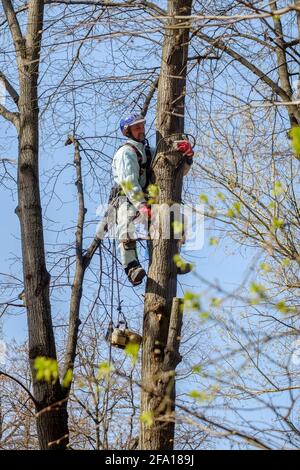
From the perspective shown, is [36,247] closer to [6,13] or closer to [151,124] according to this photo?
[151,124]

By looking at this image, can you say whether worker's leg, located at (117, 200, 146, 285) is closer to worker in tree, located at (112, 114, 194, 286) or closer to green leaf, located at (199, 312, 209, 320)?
worker in tree, located at (112, 114, 194, 286)

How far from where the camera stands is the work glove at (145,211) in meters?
7.20

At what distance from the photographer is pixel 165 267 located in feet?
22.4

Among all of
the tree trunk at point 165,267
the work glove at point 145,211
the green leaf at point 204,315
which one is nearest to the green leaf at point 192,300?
the green leaf at point 204,315

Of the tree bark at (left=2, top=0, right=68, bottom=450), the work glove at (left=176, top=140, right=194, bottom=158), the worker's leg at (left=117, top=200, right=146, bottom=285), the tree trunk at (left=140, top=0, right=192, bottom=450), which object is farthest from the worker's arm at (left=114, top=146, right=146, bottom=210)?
the tree bark at (left=2, top=0, right=68, bottom=450)

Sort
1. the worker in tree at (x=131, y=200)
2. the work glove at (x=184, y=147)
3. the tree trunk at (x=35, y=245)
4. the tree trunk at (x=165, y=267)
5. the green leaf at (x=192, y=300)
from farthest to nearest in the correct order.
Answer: the worker in tree at (x=131, y=200) < the work glove at (x=184, y=147) < the tree trunk at (x=35, y=245) < the tree trunk at (x=165, y=267) < the green leaf at (x=192, y=300)

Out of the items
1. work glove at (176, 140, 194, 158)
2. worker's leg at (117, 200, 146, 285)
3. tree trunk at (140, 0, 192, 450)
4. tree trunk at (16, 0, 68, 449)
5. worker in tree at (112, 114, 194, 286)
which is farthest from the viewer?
worker's leg at (117, 200, 146, 285)

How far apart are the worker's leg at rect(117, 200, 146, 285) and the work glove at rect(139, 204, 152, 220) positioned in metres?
0.26

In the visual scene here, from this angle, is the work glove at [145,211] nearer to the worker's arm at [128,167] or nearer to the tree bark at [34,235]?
the worker's arm at [128,167]

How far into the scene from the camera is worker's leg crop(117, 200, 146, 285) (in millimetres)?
7488

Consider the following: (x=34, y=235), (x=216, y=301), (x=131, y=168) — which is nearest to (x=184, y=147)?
(x=131, y=168)

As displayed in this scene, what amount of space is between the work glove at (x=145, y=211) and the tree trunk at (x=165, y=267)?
0.70ft

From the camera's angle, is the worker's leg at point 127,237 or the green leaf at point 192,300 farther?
the worker's leg at point 127,237
